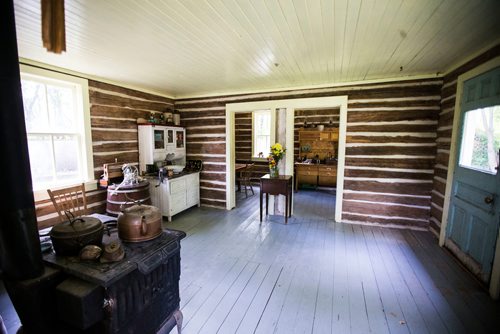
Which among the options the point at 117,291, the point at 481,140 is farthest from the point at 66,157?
the point at 481,140

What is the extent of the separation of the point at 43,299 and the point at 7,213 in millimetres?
513

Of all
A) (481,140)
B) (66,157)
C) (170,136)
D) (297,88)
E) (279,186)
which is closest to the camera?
(481,140)

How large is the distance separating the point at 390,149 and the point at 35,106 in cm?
560

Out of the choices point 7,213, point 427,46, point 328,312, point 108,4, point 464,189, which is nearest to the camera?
point 7,213

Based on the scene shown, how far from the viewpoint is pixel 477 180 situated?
272 cm

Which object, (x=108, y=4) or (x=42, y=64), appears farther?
(x=42, y=64)

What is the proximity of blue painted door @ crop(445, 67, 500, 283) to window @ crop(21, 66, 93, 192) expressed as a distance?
5491mm

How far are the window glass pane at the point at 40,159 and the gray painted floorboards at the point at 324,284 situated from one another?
5.01ft

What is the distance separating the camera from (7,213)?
3.78ft

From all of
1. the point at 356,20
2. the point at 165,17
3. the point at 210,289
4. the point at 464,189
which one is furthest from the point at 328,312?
the point at 165,17

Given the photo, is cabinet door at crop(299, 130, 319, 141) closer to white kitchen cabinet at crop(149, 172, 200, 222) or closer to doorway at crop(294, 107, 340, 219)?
doorway at crop(294, 107, 340, 219)

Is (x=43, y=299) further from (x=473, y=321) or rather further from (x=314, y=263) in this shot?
(x=473, y=321)

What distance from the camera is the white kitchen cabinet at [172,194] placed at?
4395 mm

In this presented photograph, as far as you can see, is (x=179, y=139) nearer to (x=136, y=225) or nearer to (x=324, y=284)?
(x=136, y=225)
